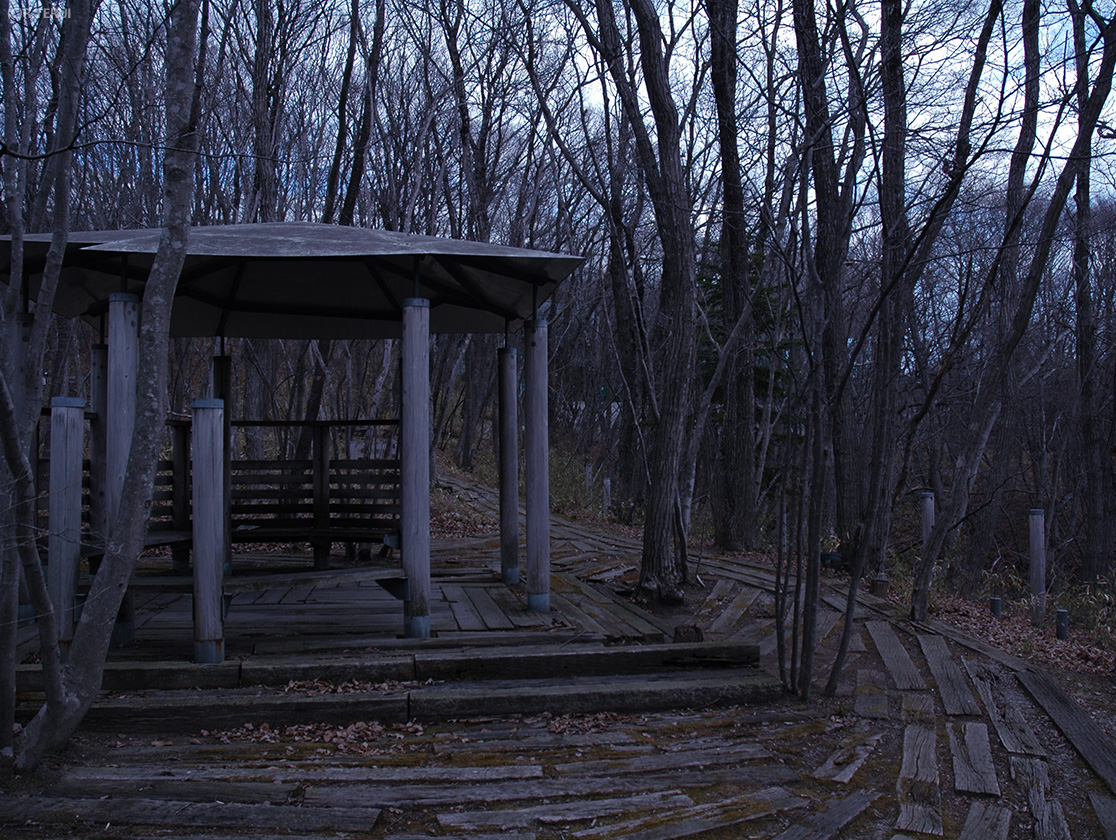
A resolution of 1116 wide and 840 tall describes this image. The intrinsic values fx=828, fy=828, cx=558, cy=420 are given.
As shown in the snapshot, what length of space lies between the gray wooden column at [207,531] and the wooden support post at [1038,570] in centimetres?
703

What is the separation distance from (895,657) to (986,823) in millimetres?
2363

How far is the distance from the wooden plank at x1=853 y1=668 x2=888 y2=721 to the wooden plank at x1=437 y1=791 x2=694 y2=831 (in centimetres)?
163

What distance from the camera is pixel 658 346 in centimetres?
1734

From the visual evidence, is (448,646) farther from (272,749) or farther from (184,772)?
(184,772)

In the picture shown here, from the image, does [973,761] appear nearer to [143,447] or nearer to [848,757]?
[848,757]

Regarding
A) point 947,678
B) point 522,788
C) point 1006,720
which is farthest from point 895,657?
point 522,788

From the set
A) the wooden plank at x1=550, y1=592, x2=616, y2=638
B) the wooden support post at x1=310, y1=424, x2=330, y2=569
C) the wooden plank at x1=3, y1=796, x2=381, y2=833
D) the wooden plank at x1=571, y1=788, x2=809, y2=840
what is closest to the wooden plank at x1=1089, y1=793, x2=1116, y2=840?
the wooden plank at x1=571, y1=788, x2=809, y2=840

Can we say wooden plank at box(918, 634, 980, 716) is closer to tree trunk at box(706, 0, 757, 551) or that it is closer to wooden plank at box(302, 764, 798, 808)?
wooden plank at box(302, 764, 798, 808)

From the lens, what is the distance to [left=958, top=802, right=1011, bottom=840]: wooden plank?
126 inches

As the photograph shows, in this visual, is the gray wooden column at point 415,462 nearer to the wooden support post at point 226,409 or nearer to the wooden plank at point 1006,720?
the wooden support post at point 226,409

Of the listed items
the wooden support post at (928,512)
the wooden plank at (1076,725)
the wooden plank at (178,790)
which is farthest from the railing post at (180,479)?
the wooden support post at (928,512)

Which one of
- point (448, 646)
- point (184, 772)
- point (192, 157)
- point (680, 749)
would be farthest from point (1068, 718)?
point (192, 157)

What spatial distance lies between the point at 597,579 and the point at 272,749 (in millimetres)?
4241

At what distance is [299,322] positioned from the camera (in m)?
7.90
